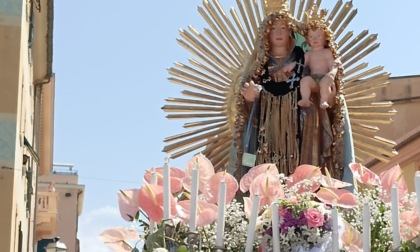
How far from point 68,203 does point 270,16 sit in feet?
90.3

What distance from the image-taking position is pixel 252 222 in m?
4.49

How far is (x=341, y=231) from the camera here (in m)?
4.67

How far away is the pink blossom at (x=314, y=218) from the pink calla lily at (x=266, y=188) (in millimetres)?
165

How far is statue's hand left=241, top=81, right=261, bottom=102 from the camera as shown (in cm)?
752

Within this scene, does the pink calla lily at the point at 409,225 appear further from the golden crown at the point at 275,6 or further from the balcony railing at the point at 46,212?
the balcony railing at the point at 46,212

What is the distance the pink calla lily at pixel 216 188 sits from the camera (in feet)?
15.9

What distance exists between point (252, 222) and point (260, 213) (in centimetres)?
41

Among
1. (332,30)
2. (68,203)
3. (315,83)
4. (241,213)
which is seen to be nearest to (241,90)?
(315,83)

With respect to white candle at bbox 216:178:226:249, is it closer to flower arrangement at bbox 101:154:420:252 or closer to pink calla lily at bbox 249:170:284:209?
flower arrangement at bbox 101:154:420:252

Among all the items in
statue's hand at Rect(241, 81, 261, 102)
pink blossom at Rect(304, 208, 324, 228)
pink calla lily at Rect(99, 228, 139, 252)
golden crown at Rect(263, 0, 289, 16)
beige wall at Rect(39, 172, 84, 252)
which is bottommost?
beige wall at Rect(39, 172, 84, 252)

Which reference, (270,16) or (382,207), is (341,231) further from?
(270,16)

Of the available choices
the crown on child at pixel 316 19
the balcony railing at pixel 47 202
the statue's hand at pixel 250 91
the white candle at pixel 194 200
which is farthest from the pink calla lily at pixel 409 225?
the balcony railing at pixel 47 202

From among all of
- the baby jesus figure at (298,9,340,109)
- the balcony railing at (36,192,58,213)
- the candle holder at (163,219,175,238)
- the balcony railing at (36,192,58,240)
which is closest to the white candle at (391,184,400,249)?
the candle holder at (163,219,175,238)

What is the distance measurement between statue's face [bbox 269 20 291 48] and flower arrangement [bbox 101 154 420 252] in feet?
9.13
